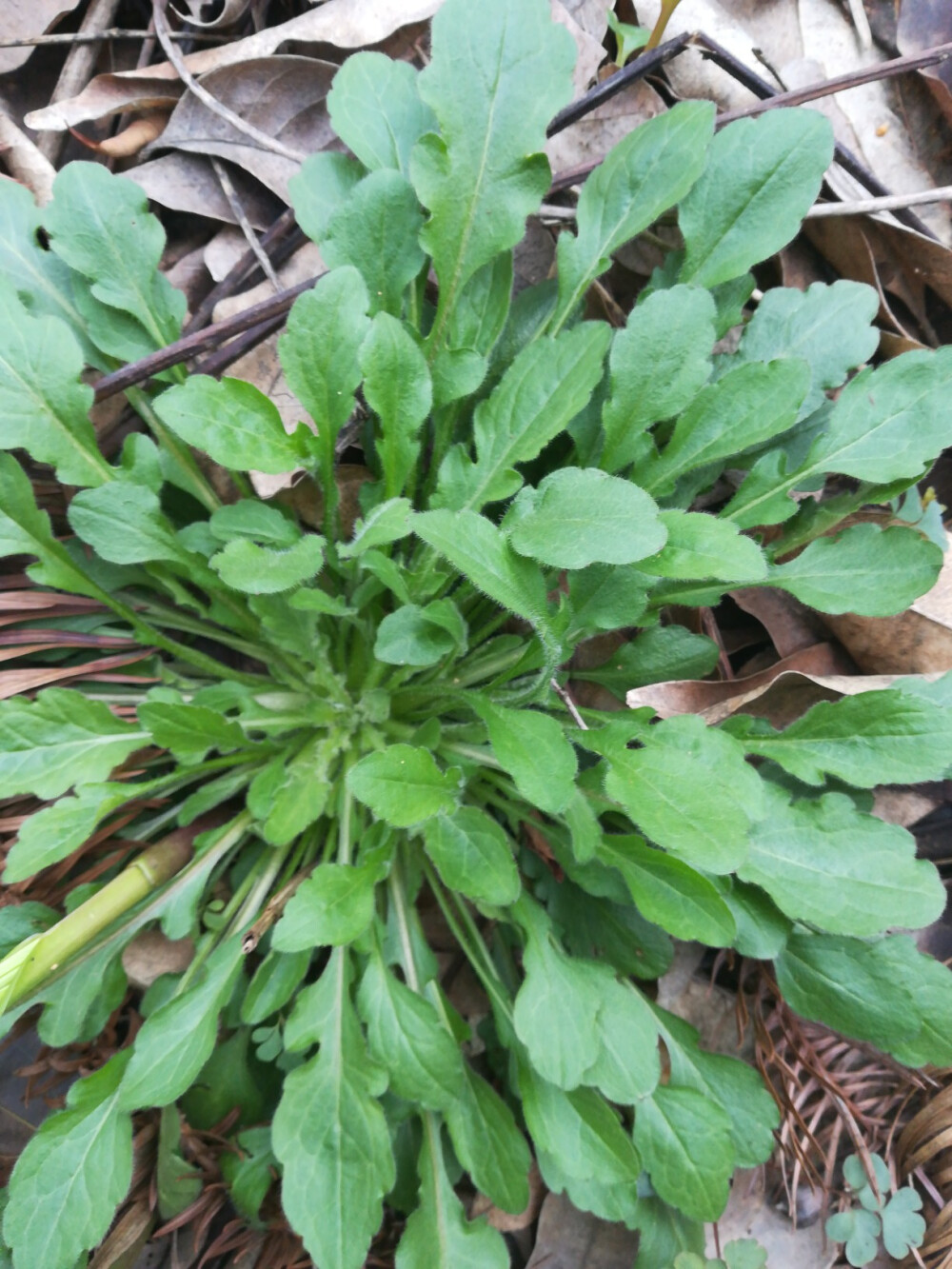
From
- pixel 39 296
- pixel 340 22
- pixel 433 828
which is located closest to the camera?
pixel 433 828

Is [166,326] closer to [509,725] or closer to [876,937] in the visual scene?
[509,725]

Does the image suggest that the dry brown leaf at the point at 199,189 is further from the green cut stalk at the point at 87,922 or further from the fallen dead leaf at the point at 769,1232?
the fallen dead leaf at the point at 769,1232

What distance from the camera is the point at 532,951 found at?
3.52 ft

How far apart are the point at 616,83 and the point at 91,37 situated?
2.64 feet

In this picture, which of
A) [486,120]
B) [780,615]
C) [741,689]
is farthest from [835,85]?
[741,689]

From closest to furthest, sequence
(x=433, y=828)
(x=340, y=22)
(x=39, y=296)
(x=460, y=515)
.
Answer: (x=460, y=515) → (x=433, y=828) → (x=39, y=296) → (x=340, y=22)

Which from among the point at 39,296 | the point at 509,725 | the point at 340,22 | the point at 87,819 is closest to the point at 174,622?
the point at 87,819

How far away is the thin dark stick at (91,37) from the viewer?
1285mm

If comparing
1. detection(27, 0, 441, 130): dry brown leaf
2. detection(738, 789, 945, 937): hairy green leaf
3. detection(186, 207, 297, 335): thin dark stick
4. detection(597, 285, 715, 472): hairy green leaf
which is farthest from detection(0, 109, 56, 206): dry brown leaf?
detection(738, 789, 945, 937): hairy green leaf

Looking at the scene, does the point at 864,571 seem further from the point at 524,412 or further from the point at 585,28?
the point at 585,28

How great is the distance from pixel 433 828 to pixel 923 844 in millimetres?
854

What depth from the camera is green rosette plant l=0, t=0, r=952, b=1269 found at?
0.98 metres

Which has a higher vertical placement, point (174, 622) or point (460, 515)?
point (460, 515)

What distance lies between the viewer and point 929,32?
54.4 inches
